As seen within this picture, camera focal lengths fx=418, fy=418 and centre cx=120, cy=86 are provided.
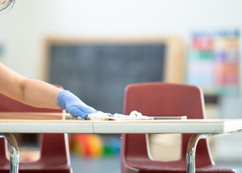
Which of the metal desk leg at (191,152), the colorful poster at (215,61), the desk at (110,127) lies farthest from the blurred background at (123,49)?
the desk at (110,127)

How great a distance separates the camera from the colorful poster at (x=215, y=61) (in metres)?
4.95

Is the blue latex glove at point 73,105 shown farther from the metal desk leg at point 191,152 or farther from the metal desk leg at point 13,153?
the metal desk leg at point 191,152

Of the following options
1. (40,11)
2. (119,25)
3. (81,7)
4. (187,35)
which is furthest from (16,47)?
(187,35)

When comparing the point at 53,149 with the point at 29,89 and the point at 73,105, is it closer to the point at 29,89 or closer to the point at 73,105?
the point at 29,89

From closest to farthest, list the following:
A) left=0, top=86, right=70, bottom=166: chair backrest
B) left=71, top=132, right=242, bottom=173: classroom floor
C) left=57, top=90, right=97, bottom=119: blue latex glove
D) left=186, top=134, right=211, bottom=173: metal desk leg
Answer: left=57, top=90, right=97, bottom=119: blue latex glove
left=186, top=134, right=211, bottom=173: metal desk leg
left=0, top=86, right=70, bottom=166: chair backrest
left=71, top=132, right=242, bottom=173: classroom floor

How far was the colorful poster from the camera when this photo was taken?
16.3ft

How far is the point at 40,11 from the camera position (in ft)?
18.4

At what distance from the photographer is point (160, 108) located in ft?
6.66

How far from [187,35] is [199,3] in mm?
424

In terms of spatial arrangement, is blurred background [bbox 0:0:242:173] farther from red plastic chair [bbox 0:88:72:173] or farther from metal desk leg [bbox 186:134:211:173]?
metal desk leg [bbox 186:134:211:173]

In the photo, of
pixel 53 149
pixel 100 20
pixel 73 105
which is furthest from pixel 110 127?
pixel 100 20

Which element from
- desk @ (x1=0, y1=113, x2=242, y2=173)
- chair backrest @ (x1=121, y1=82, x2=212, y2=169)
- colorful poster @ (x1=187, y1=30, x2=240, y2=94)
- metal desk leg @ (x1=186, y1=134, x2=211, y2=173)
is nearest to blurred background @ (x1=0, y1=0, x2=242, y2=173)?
colorful poster @ (x1=187, y1=30, x2=240, y2=94)

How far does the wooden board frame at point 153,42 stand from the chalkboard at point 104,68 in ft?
0.17

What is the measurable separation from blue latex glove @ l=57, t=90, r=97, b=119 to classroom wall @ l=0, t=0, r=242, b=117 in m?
3.98
